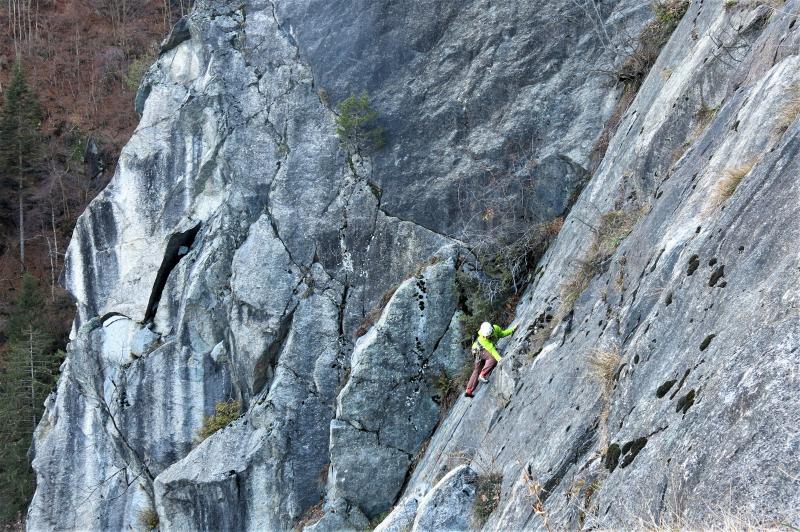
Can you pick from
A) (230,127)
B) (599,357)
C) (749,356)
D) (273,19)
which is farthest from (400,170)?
(749,356)

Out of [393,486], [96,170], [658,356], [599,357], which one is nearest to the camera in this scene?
[658,356]

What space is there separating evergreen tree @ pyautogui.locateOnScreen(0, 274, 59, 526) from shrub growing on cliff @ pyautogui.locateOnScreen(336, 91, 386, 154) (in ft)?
47.3

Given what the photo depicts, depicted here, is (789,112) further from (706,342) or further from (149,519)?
(149,519)

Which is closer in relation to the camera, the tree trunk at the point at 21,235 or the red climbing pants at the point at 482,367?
the red climbing pants at the point at 482,367

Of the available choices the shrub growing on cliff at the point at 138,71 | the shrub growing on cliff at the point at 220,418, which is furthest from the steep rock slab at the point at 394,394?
the shrub growing on cliff at the point at 138,71

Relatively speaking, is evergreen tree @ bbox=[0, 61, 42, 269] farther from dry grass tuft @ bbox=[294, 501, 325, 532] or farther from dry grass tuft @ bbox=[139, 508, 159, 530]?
dry grass tuft @ bbox=[294, 501, 325, 532]

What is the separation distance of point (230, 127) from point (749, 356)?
15.7 metres

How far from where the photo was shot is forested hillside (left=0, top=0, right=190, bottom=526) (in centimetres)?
2511

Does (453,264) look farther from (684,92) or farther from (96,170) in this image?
(96,170)

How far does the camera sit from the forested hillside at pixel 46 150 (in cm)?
2511

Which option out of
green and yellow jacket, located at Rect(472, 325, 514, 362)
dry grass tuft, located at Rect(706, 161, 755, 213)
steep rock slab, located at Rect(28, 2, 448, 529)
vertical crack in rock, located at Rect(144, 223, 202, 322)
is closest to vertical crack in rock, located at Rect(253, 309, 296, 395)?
steep rock slab, located at Rect(28, 2, 448, 529)

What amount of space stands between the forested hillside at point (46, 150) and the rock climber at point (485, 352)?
19399mm

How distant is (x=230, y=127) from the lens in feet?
59.5

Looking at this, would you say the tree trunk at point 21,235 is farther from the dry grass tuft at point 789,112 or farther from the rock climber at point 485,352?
the dry grass tuft at point 789,112
